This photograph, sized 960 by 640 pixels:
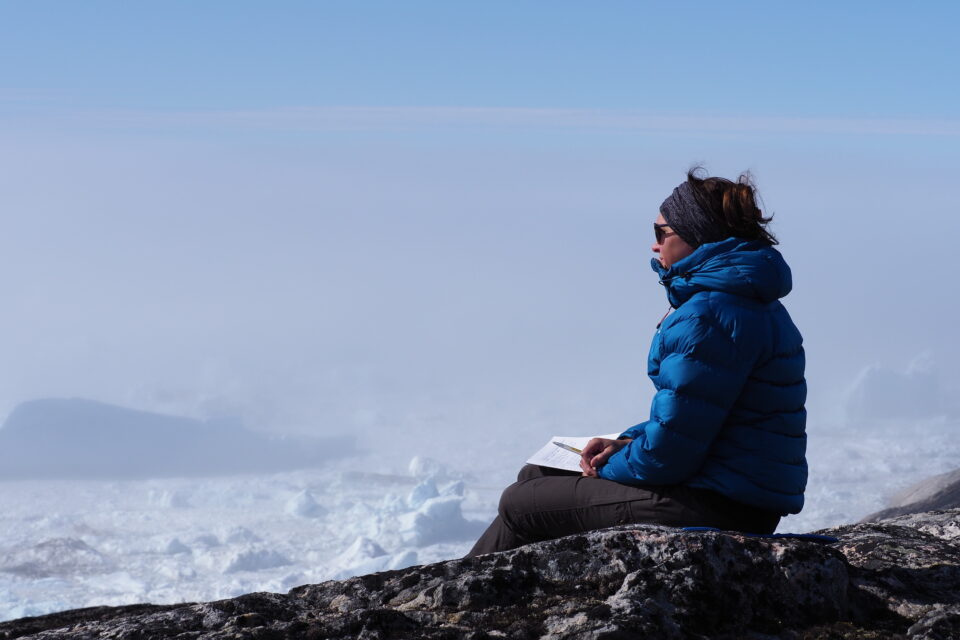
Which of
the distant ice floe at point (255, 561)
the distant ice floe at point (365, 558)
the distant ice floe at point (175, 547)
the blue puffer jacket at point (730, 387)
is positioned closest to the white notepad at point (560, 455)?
the blue puffer jacket at point (730, 387)

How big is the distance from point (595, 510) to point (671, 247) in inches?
58.4

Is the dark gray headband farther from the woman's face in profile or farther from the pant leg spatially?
the pant leg

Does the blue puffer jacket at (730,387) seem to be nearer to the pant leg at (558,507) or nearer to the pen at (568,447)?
the pant leg at (558,507)

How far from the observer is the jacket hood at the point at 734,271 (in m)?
4.97

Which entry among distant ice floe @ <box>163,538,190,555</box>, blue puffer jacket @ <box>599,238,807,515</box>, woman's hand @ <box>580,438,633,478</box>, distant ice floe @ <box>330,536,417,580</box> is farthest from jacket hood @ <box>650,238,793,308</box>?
distant ice floe @ <box>163,538,190,555</box>

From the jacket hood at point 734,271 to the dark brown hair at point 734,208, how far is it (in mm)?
86

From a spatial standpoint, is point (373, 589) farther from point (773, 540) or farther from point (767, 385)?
point (767, 385)

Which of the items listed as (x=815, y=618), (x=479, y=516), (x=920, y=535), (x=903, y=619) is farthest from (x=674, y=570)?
(x=479, y=516)

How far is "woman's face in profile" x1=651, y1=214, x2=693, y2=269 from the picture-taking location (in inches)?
209

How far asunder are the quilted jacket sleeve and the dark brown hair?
59 centimetres

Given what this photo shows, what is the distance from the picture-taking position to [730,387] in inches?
192

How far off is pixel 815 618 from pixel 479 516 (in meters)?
113

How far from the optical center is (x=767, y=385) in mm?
5027

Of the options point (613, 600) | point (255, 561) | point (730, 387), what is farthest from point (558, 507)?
point (255, 561)
